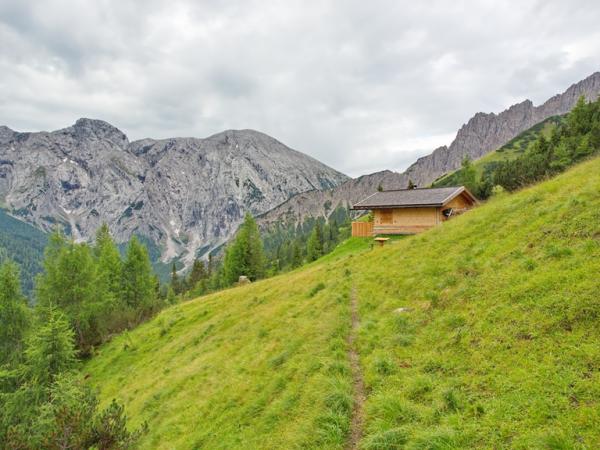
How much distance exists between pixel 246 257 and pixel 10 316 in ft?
141

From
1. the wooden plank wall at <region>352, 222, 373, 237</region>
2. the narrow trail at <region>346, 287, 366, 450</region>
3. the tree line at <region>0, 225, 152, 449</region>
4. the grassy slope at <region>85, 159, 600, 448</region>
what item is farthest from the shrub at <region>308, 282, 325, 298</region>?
the wooden plank wall at <region>352, 222, 373, 237</region>

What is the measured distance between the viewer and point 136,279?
175 feet

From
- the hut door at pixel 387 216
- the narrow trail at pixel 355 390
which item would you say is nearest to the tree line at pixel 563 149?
the hut door at pixel 387 216

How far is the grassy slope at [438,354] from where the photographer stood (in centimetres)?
672

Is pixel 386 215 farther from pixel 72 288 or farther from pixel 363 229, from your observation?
pixel 72 288

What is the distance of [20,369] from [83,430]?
20729 mm

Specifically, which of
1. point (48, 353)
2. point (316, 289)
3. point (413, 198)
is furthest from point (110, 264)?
point (413, 198)

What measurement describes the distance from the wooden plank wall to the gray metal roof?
423cm

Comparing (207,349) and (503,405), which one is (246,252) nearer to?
(207,349)

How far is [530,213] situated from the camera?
14.4 m

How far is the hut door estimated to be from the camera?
40.2 meters

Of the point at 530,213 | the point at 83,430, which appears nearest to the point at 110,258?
the point at 83,430

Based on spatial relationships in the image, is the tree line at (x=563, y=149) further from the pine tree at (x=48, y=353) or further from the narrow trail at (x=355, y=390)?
the pine tree at (x=48, y=353)

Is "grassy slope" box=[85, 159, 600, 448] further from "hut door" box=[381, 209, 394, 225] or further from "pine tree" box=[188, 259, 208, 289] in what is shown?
"pine tree" box=[188, 259, 208, 289]
